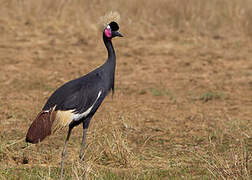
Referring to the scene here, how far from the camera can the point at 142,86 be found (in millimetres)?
9836

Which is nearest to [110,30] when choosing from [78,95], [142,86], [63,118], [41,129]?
[78,95]

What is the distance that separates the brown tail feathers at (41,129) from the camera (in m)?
5.09

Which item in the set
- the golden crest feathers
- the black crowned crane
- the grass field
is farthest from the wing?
the golden crest feathers

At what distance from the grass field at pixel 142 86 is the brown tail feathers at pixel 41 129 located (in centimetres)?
40

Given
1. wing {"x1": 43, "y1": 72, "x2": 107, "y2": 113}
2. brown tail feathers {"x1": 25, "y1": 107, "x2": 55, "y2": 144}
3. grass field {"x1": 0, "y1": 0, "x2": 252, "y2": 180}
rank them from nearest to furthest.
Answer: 1. brown tail feathers {"x1": 25, "y1": 107, "x2": 55, "y2": 144}
2. wing {"x1": 43, "y1": 72, "x2": 107, "y2": 113}
3. grass field {"x1": 0, "y1": 0, "x2": 252, "y2": 180}

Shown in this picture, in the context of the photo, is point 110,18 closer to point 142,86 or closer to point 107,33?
point 107,33

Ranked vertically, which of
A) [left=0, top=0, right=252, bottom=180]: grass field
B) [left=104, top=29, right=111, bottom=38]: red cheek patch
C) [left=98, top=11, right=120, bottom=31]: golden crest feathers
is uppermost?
[left=98, top=11, right=120, bottom=31]: golden crest feathers

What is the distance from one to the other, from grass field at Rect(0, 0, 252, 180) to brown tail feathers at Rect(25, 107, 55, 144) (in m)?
0.40

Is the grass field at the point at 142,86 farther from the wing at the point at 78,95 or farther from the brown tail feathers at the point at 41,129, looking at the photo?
the wing at the point at 78,95

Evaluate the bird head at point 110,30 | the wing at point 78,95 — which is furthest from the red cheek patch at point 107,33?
the wing at point 78,95

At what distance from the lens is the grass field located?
5.93 meters

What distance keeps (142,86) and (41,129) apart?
191 inches

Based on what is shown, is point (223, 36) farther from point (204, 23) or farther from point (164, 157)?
point (164, 157)

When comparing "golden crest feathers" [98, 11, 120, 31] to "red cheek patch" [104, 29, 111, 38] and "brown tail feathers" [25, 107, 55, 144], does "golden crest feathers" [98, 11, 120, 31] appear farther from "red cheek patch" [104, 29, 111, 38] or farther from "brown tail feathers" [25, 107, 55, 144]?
"brown tail feathers" [25, 107, 55, 144]
